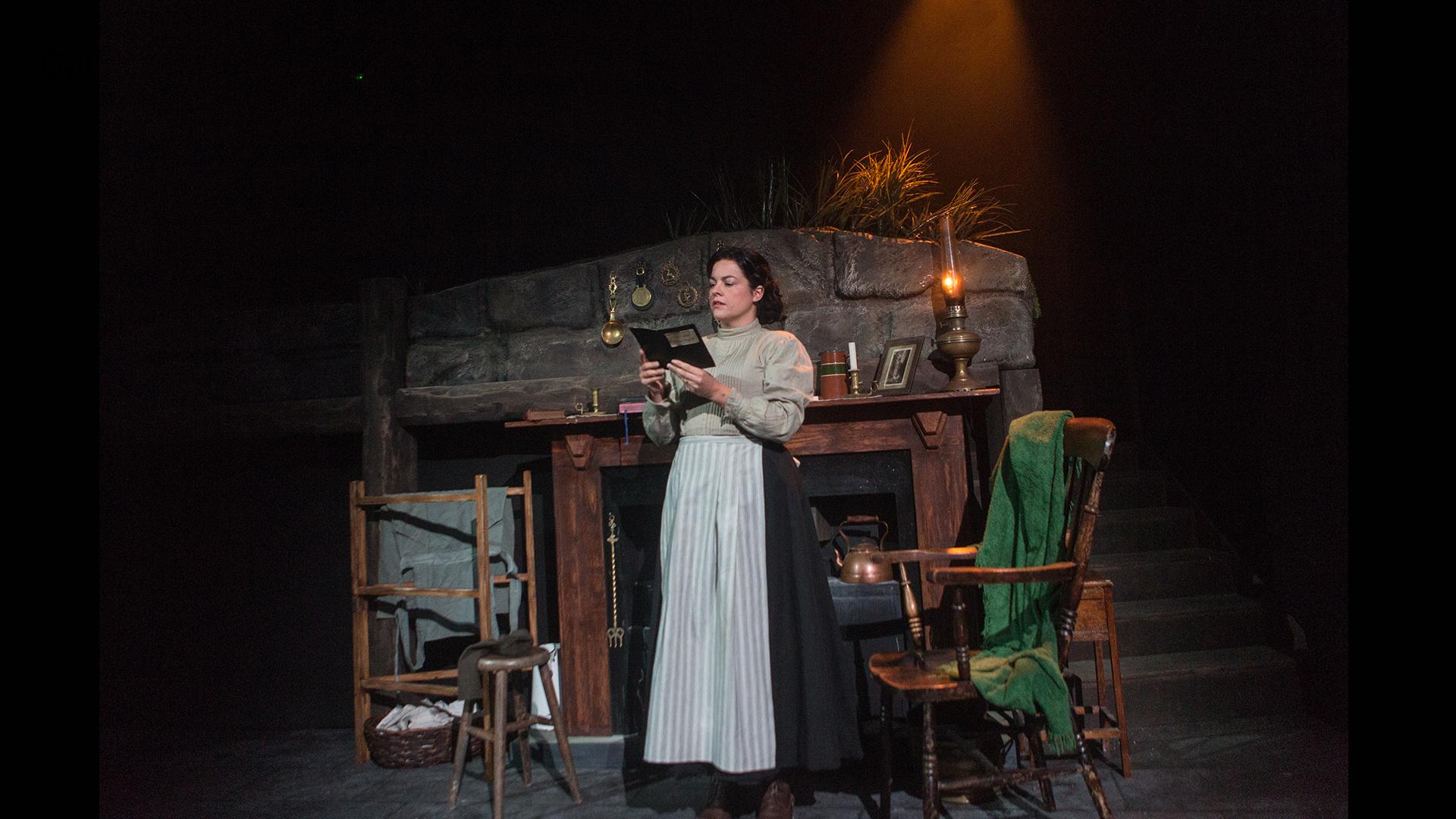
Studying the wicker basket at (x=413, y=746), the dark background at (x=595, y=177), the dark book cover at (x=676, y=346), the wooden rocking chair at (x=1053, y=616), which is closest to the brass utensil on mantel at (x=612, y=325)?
the dark background at (x=595, y=177)

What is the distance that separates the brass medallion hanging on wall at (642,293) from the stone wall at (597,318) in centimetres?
3

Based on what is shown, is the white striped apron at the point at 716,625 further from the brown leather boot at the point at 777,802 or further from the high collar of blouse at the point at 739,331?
the high collar of blouse at the point at 739,331

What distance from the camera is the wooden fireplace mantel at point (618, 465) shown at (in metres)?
3.10

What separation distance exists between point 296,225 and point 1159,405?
5492 mm

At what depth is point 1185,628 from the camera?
139 inches

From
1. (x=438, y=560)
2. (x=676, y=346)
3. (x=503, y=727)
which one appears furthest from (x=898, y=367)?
(x=438, y=560)

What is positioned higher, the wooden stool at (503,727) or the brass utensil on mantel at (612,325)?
the brass utensil on mantel at (612,325)

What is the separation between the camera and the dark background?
3502 mm

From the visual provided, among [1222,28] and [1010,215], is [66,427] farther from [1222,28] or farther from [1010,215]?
[1010,215]

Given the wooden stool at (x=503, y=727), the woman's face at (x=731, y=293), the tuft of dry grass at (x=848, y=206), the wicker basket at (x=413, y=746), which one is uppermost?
the tuft of dry grass at (x=848, y=206)

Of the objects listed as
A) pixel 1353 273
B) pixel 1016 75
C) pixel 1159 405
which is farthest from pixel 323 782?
pixel 1016 75

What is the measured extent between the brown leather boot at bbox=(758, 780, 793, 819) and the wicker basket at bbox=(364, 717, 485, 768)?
144 cm

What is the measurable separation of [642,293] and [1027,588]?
82.2 inches

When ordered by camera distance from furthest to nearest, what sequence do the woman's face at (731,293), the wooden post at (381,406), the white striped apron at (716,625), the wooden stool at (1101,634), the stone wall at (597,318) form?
the wooden post at (381,406), the stone wall at (597,318), the wooden stool at (1101,634), the woman's face at (731,293), the white striped apron at (716,625)
